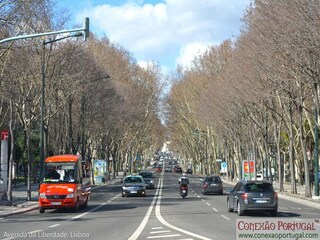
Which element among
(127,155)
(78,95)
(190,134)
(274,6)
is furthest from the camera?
(127,155)

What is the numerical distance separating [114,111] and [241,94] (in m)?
19.6

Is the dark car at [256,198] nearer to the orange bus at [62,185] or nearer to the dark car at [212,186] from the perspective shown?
the orange bus at [62,185]

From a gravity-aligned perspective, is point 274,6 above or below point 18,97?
above

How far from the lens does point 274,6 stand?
30.9 m

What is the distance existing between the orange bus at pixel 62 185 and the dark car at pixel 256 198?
25.9 feet

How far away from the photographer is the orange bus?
1093 inches

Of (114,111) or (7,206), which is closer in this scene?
(7,206)

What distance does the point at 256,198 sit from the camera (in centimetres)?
2512

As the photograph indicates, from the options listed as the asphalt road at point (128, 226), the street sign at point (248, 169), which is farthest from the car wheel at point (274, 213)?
the street sign at point (248, 169)

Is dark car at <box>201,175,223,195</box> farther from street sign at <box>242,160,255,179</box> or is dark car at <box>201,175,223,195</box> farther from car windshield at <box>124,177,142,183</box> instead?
street sign at <box>242,160,255,179</box>

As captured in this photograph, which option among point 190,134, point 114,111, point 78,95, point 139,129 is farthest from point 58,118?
point 190,134

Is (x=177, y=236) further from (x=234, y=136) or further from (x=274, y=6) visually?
(x=234, y=136)

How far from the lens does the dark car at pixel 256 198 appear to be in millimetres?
25031

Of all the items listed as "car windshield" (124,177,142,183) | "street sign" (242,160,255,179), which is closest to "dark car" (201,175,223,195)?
"car windshield" (124,177,142,183)
